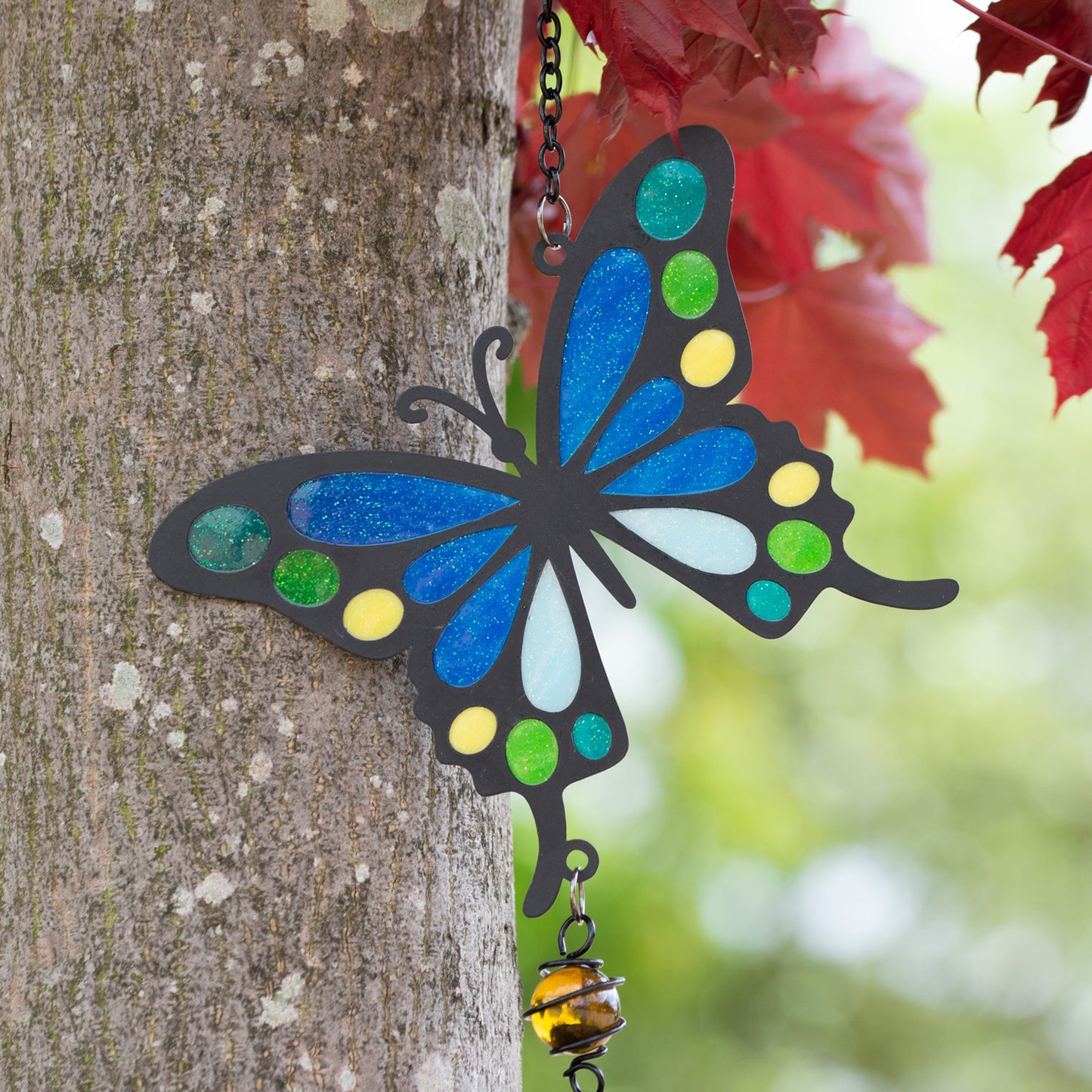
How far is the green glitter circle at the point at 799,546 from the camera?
0.68m

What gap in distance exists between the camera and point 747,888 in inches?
158

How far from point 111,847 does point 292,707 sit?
0.13 metres

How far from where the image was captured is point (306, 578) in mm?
615

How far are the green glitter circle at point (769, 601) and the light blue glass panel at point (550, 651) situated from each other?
0.41ft

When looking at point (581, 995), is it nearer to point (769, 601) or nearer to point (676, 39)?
point (769, 601)

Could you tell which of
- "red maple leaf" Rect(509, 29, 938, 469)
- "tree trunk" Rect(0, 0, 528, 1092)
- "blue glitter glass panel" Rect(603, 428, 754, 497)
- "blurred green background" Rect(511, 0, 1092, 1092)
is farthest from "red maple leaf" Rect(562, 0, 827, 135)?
"blurred green background" Rect(511, 0, 1092, 1092)

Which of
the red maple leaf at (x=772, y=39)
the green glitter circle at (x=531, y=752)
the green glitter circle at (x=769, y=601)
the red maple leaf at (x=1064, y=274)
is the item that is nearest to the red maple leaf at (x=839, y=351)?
the red maple leaf at (x=1064, y=274)

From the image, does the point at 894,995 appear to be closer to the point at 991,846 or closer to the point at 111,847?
the point at 991,846

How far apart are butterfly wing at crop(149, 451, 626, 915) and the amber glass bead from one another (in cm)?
6

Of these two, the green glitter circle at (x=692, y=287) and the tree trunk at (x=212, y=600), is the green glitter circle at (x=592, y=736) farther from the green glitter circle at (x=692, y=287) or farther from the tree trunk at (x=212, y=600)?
the green glitter circle at (x=692, y=287)

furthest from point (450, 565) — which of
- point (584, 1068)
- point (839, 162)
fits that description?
point (839, 162)

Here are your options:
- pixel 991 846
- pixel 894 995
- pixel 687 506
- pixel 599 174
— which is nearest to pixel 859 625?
pixel 991 846

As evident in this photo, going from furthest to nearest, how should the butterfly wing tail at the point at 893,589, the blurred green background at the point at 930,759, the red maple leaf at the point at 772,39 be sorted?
the blurred green background at the point at 930,759 → the red maple leaf at the point at 772,39 → the butterfly wing tail at the point at 893,589

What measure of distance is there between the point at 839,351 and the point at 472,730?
3.00ft
